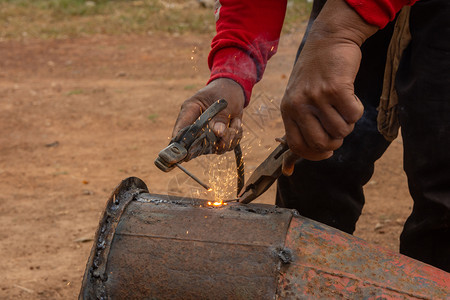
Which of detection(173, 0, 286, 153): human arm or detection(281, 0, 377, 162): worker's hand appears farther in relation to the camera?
detection(173, 0, 286, 153): human arm

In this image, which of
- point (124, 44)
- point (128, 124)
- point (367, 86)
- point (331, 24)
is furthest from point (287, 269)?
point (124, 44)

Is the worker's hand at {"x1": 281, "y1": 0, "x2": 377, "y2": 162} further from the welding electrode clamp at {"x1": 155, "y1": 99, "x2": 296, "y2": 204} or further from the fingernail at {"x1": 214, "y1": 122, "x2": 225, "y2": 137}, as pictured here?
the fingernail at {"x1": 214, "y1": 122, "x2": 225, "y2": 137}

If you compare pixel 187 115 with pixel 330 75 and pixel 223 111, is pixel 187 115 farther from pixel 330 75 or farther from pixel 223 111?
pixel 330 75

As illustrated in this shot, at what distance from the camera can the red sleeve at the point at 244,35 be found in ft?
7.99

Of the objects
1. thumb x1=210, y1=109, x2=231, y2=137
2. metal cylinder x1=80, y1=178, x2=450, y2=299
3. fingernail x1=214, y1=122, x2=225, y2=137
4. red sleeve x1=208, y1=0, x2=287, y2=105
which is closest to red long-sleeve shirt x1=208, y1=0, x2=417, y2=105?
red sleeve x1=208, y1=0, x2=287, y2=105

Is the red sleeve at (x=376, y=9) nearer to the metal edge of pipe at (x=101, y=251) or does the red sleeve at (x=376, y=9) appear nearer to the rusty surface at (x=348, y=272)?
the rusty surface at (x=348, y=272)

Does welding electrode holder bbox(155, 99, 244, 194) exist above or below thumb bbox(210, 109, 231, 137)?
above

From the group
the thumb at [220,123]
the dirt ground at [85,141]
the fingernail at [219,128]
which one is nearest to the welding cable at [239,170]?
the thumb at [220,123]

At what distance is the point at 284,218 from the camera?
1862 mm

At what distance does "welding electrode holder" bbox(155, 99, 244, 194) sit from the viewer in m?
2.04

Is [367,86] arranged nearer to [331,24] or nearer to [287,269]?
[331,24]

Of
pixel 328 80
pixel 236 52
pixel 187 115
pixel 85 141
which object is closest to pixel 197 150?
pixel 187 115

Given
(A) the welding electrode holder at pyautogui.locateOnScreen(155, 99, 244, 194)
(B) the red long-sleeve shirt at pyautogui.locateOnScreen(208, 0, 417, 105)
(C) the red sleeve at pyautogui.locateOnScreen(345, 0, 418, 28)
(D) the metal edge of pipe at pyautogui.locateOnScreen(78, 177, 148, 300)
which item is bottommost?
(D) the metal edge of pipe at pyautogui.locateOnScreen(78, 177, 148, 300)

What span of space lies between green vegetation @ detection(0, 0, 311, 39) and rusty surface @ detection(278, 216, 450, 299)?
7.56 metres
